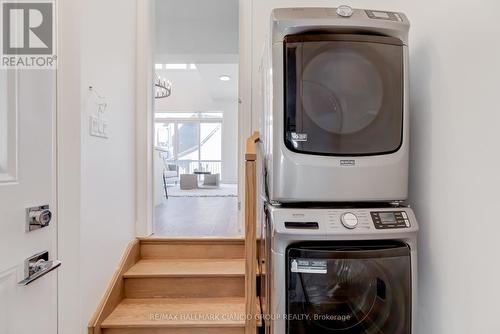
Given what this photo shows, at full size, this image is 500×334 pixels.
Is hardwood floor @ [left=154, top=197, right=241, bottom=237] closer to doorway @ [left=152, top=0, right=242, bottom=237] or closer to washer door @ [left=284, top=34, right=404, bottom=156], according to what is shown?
doorway @ [left=152, top=0, right=242, bottom=237]

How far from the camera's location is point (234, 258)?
2.14 m

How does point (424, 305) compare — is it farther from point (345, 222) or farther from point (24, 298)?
point (24, 298)

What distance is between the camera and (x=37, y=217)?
0.83 m

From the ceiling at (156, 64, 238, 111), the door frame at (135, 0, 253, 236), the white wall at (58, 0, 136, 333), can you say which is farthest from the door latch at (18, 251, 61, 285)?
the ceiling at (156, 64, 238, 111)

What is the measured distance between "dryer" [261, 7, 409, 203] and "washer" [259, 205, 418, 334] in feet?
0.33

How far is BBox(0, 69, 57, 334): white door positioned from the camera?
73 centimetres

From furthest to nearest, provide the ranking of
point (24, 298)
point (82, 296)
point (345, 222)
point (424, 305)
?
point (82, 296) < point (424, 305) < point (345, 222) < point (24, 298)

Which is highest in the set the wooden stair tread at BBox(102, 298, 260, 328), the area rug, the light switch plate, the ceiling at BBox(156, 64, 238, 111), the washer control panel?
the ceiling at BBox(156, 64, 238, 111)

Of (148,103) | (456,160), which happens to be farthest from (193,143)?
(456,160)

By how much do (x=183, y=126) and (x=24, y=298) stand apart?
370 inches

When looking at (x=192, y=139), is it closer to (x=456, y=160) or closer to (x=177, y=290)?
(x=177, y=290)

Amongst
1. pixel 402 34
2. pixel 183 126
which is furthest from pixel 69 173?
pixel 183 126

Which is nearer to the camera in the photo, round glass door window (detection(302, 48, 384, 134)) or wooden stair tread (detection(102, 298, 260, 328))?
round glass door window (detection(302, 48, 384, 134))

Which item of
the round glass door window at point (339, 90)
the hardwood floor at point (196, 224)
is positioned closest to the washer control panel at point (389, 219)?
the round glass door window at point (339, 90)
